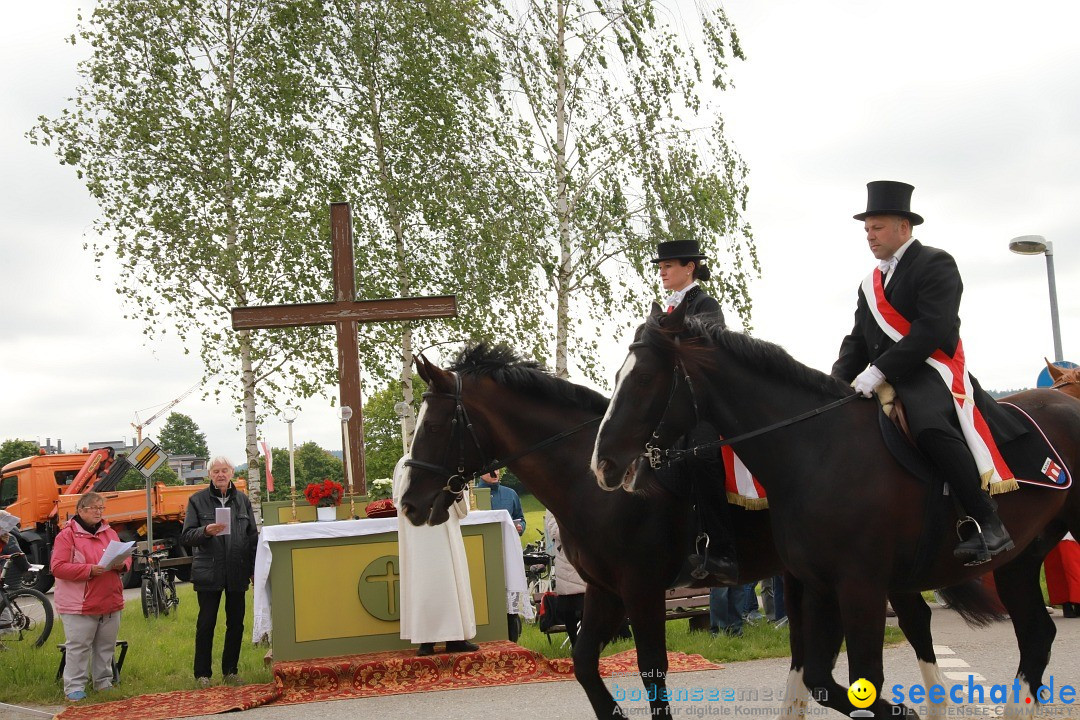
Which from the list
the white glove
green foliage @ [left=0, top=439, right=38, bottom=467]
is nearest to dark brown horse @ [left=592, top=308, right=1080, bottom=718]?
the white glove

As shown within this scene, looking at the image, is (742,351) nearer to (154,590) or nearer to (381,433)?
(154,590)

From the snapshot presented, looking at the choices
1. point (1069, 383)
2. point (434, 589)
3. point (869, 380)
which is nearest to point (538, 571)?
point (434, 589)

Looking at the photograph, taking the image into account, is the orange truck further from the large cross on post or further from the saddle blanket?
the saddle blanket

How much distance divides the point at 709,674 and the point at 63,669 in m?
5.84

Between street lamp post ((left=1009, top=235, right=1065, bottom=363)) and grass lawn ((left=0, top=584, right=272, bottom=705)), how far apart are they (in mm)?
10616

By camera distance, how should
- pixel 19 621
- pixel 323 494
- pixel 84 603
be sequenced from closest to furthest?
pixel 84 603, pixel 323 494, pixel 19 621

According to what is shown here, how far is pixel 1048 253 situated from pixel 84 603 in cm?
1248

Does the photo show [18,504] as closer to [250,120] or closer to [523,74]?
[250,120]

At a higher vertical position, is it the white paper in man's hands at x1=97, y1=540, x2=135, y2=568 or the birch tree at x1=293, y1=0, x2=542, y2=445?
the birch tree at x1=293, y1=0, x2=542, y2=445

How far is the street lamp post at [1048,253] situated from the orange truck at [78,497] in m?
17.5

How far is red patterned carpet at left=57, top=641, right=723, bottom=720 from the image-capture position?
8.10m

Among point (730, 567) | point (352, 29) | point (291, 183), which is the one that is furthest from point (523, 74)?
point (730, 567)

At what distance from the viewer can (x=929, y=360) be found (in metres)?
4.90

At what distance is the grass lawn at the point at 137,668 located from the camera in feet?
29.6
